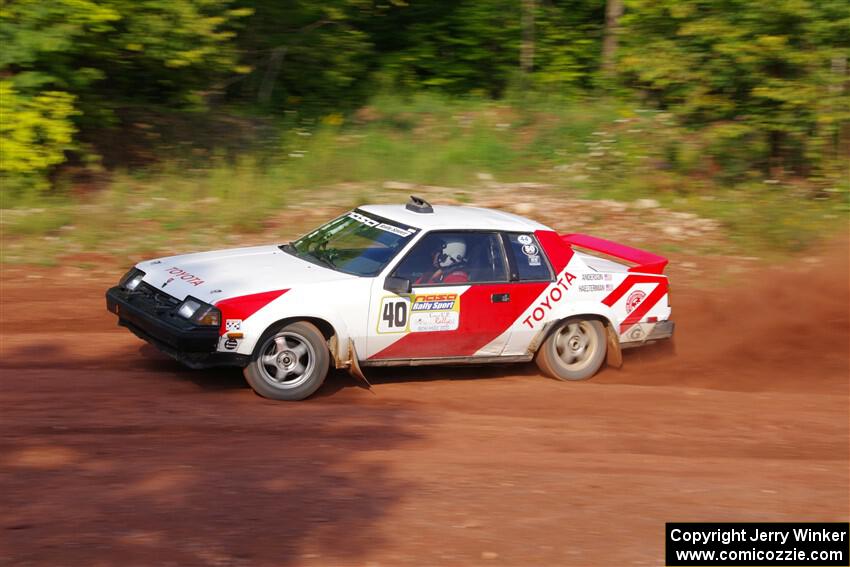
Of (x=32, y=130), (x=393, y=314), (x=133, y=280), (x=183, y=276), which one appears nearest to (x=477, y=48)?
(x=32, y=130)

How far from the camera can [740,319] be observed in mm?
11125

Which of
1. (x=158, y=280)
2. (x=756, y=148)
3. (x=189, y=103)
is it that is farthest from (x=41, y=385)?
(x=756, y=148)

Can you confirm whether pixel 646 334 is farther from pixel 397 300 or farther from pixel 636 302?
pixel 397 300

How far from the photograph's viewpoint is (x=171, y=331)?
7637mm

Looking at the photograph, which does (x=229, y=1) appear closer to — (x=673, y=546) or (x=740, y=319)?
(x=740, y=319)

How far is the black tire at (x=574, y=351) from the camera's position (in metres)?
9.25

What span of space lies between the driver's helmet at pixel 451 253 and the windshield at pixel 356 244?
0.97 feet

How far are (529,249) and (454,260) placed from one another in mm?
740

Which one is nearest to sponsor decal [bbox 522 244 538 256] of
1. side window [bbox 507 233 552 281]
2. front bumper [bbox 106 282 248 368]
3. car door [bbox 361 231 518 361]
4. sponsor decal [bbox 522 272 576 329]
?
side window [bbox 507 233 552 281]

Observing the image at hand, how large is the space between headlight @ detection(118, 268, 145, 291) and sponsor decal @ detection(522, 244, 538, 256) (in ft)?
10.4

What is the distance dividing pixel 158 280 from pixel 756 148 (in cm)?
1209

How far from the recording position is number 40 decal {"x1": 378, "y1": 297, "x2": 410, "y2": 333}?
8320 mm

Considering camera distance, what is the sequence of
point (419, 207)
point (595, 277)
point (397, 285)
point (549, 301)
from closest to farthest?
1. point (397, 285)
2. point (549, 301)
3. point (419, 207)
4. point (595, 277)

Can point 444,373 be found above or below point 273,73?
below
